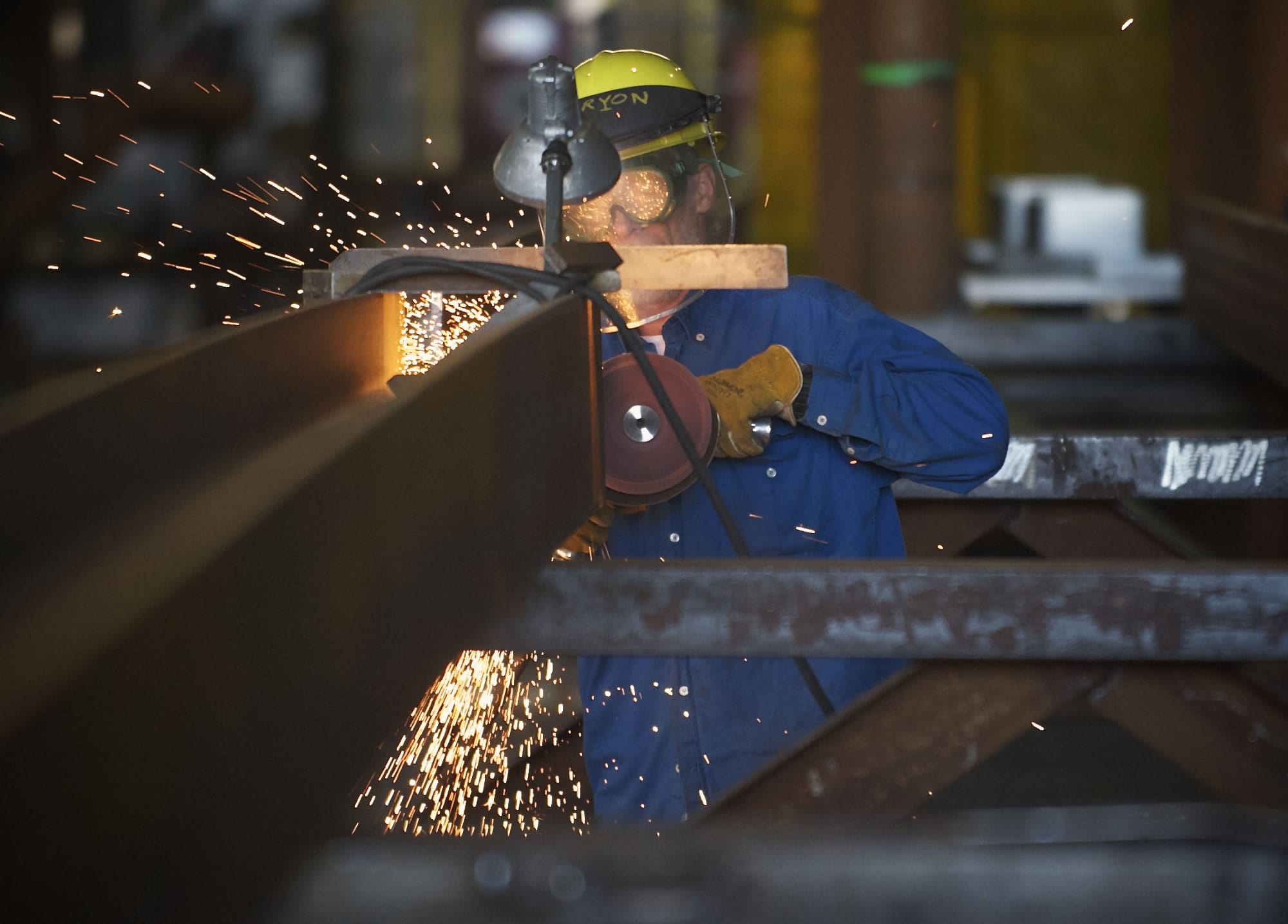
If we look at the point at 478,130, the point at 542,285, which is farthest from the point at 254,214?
the point at 542,285

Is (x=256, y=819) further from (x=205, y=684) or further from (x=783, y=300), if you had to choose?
(x=783, y=300)

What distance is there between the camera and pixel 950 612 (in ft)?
4.09

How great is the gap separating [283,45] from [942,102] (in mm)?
7098

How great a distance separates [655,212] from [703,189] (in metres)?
0.10

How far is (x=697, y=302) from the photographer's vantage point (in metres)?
2.29

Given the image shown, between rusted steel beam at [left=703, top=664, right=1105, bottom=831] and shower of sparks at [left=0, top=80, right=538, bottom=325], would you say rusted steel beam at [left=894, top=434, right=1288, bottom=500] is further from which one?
shower of sparks at [left=0, top=80, right=538, bottom=325]

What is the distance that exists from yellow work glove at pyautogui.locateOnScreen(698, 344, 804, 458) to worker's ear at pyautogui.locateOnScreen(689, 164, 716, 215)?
35 cm

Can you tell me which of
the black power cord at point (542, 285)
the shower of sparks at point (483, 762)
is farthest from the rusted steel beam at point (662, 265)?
the shower of sparks at point (483, 762)

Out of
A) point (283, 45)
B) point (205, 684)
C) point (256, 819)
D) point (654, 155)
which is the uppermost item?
point (283, 45)

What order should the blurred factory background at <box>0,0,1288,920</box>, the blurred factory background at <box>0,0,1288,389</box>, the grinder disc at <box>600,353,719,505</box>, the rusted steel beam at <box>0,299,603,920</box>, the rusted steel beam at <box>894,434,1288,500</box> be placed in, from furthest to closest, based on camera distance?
the blurred factory background at <box>0,0,1288,389</box>, the rusted steel beam at <box>894,434,1288,500</box>, the grinder disc at <box>600,353,719,505</box>, the blurred factory background at <box>0,0,1288,920</box>, the rusted steel beam at <box>0,299,603,920</box>

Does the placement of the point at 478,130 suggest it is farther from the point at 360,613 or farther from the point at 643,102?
the point at 360,613

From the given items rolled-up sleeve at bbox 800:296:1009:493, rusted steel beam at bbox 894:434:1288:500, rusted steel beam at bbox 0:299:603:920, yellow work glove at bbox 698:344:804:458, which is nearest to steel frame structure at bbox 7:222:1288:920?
rusted steel beam at bbox 0:299:603:920

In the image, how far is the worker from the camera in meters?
2.02

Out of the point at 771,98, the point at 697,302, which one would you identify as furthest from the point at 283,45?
the point at 697,302
